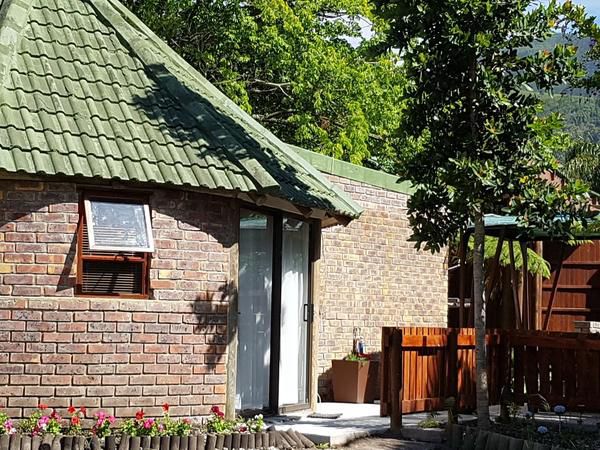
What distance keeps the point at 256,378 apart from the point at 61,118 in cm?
414

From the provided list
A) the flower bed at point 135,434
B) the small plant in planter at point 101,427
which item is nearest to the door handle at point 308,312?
the flower bed at point 135,434

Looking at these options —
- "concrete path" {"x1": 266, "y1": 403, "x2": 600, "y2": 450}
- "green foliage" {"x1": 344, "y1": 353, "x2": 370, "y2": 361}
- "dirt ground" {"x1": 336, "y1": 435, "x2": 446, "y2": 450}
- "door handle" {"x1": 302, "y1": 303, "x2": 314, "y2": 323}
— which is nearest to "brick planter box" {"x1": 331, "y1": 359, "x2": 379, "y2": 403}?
"green foliage" {"x1": 344, "y1": 353, "x2": 370, "y2": 361}

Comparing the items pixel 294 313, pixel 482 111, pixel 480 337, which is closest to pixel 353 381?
pixel 294 313

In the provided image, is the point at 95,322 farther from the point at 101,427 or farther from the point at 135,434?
the point at 135,434

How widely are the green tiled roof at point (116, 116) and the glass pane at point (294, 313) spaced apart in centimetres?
82

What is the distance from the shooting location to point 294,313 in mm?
13852

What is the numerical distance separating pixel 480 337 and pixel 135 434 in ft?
14.0

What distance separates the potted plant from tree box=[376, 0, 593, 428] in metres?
3.87

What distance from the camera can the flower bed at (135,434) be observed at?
9.88 m

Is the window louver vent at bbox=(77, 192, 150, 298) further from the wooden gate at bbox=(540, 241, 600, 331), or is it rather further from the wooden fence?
the wooden gate at bbox=(540, 241, 600, 331)

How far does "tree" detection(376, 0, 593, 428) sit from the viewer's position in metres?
11.5

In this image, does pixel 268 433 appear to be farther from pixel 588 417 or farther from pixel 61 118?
pixel 588 417

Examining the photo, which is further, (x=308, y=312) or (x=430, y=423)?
(x=308, y=312)

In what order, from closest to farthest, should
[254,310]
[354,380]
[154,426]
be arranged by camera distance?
[154,426]
[254,310]
[354,380]
